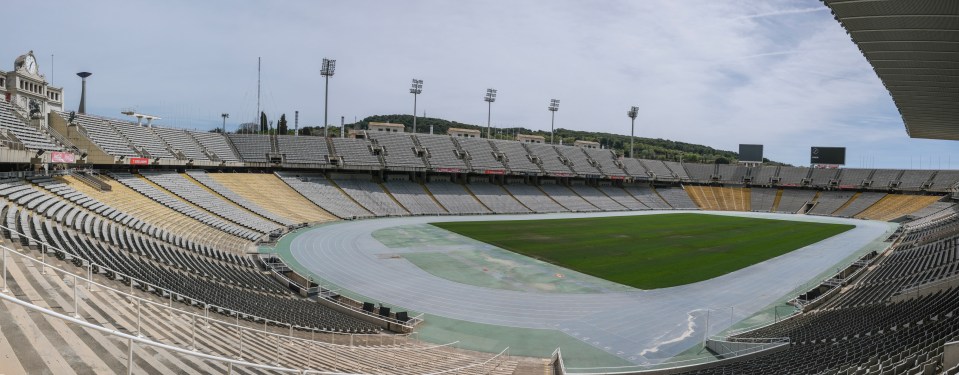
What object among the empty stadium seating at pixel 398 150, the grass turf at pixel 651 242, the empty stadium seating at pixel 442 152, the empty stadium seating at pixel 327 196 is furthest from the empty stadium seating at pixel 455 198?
the empty stadium seating at pixel 327 196

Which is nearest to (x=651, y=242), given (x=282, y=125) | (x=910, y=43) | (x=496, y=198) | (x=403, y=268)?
(x=403, y=268)

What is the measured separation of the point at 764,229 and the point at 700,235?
1116cm

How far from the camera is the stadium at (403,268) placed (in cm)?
1064

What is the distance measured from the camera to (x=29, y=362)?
6492 mm

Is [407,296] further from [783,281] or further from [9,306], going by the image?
[783,281]

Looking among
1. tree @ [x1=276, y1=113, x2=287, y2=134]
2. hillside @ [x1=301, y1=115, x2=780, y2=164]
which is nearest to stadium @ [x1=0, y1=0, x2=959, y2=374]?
tree @ [x1=276, y1=113, x2=287, y2=134]

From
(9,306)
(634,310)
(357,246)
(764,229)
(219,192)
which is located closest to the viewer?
(9,306)

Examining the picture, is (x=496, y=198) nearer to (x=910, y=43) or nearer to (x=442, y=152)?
(x=442, y=152)

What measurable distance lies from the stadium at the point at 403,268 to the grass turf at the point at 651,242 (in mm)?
355

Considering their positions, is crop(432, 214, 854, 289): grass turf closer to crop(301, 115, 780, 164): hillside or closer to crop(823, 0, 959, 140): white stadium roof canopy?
crop(823, 0, 959, 140): white stadium roof canopy

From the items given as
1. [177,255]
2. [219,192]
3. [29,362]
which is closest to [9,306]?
[29,362]

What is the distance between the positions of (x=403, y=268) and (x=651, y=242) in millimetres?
21707

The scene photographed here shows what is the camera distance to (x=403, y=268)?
94.5 feet

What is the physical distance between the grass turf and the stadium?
355 mm
